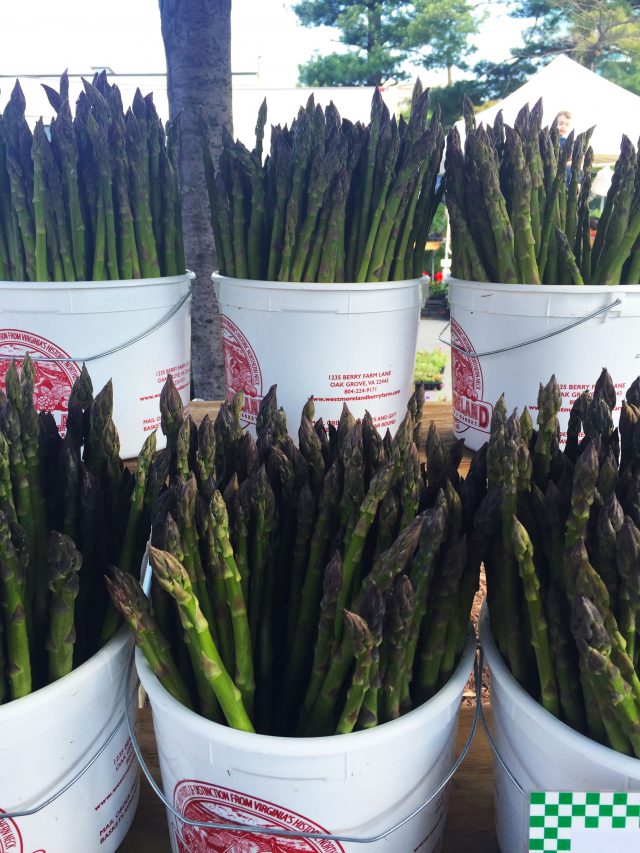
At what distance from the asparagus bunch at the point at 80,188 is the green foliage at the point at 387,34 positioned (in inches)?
462

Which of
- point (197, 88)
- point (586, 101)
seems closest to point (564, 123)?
point (586, 101)

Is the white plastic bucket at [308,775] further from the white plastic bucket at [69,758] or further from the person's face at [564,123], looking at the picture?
the person's face at [564,123]

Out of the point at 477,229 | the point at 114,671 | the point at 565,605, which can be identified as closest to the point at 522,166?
the point at 477,229

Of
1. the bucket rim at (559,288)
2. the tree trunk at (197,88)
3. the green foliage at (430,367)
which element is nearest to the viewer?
the bucket rim at (559,288)

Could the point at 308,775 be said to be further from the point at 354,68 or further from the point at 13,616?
the point at 354,68

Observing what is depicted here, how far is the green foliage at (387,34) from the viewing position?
11.7 m

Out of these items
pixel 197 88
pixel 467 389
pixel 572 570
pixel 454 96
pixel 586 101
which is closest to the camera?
pixel 572 570

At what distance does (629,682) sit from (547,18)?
14208 millimetres

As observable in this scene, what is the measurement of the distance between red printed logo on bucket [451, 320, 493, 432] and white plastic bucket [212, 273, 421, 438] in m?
0.13

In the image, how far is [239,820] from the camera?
2.48ft

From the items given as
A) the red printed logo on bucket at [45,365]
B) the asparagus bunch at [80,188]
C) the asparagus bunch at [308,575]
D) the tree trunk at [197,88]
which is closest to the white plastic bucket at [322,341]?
the asparagus bunch at [80,188]

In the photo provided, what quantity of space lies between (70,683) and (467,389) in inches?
43.3

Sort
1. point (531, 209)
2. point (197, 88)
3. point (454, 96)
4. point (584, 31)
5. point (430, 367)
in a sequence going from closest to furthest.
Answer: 1. point (531, 209)
2. point (197, 88)
3. point (430, 367)
4. point (454, 96)
5. point (584, 31)

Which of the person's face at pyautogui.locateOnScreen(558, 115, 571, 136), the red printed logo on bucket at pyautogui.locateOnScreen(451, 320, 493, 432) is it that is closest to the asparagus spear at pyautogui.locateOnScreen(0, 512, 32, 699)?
the red printed logo on bucket at pyautogui.locateOnScreen(451, 320, 493, 432)
